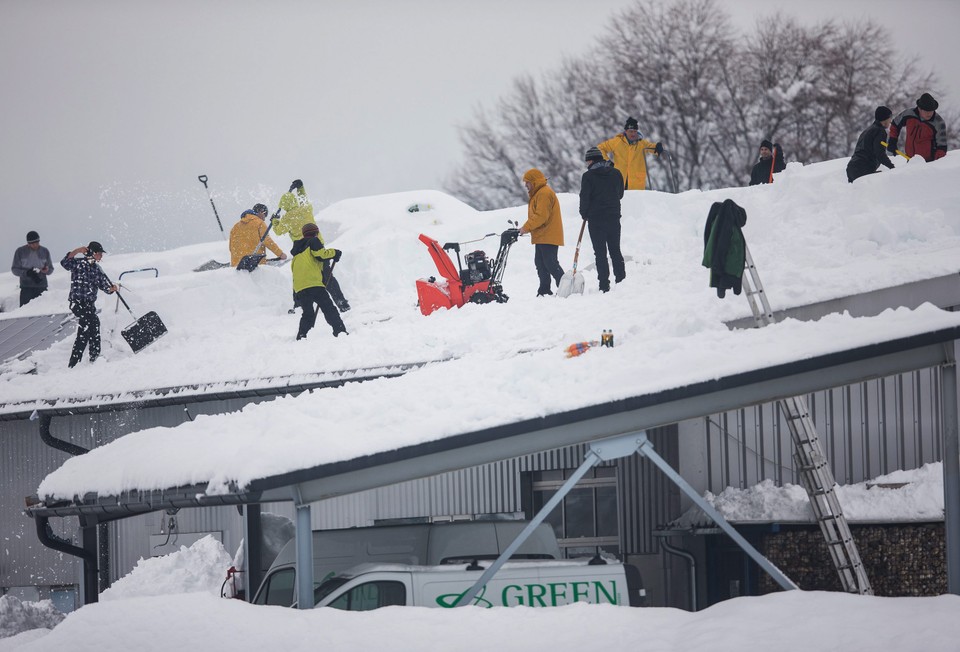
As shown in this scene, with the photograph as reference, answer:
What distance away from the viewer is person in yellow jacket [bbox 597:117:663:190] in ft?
67.5

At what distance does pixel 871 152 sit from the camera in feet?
60.5

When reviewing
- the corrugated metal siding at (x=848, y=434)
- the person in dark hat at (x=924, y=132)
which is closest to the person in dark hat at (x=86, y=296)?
the corrugated metal siding at (x=848, y=434)

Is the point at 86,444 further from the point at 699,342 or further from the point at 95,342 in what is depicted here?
the point at 699,342

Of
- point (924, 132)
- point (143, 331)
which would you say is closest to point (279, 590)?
point (143, 331)

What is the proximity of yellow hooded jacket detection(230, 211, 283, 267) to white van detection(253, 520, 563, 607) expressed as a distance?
39.1ft

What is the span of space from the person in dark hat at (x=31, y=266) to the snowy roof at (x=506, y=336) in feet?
1.71

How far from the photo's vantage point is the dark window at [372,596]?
960 cm

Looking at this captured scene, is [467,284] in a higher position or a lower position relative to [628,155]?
lower

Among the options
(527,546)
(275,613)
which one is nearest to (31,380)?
(527,546)

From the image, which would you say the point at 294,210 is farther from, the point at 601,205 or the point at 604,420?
the point at 604,420

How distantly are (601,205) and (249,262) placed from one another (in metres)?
8.76

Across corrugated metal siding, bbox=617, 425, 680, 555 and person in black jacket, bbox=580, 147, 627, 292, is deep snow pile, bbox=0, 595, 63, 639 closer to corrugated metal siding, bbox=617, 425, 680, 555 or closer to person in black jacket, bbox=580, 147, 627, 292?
corrugated metal siding, bbox=617, 425, 680, 555

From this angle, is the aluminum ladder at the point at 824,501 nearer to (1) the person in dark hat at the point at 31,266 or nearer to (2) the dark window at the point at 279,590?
(2) the dark window at the point at 279,590

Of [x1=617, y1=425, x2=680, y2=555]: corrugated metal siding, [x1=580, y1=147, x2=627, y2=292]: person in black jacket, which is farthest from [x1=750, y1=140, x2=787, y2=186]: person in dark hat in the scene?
[x1=617, y1=425, x2=680, y2=555]: corrugated metal siding
